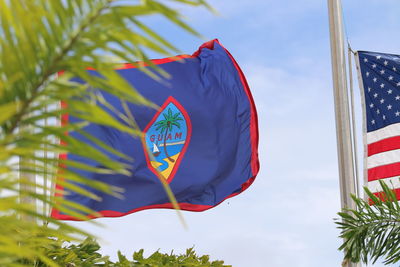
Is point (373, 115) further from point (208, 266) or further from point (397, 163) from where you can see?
point (208, 266)

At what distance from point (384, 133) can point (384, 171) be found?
0.67 metres

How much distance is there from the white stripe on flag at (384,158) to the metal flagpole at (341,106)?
0.80 metres

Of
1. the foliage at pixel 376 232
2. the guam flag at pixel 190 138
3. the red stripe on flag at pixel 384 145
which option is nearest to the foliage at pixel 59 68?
the foliage at pixel 376 232

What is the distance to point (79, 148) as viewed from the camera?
792mm

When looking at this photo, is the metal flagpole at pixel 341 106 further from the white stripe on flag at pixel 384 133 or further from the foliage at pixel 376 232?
the foliage at pixel 376 232

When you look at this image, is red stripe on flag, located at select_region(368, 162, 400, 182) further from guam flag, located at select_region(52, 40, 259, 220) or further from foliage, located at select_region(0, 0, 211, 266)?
foliage, located at select_region(0, 0, 211, 266)

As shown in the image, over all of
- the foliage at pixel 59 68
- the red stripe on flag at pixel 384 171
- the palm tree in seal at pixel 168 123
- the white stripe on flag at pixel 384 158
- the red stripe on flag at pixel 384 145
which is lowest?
the foliage at pixel 59 68

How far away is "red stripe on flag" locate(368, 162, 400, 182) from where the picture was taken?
820 centimetres

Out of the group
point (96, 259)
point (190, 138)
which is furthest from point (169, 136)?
point (96, 259)

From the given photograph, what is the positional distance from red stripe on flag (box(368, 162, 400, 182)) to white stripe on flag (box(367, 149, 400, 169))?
0.06m

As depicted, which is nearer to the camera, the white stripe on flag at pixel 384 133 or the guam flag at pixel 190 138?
the guam flag at pixel 190 138

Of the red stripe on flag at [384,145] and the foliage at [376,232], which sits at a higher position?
the red stripe on flag at [384,145]

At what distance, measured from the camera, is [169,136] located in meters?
8.66

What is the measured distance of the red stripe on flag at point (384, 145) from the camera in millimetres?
8453
